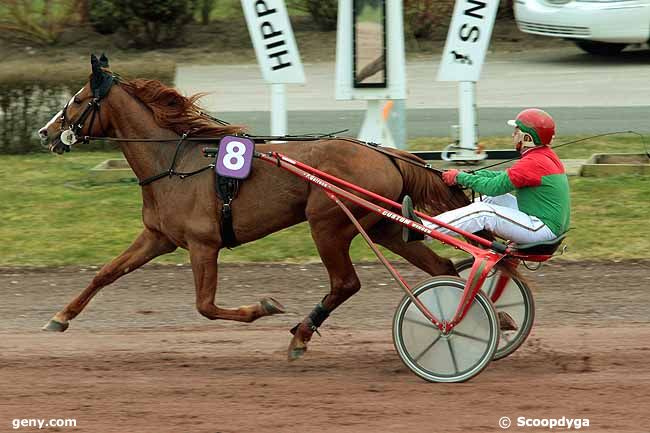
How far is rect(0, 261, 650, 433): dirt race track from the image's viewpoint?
5559mm

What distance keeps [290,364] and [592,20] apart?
417 inches

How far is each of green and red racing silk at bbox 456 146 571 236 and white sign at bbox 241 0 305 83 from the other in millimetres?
4552

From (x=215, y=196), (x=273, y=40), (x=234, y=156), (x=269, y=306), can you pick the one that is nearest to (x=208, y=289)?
(x=269, y=306)

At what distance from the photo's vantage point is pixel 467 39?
34.3 ft

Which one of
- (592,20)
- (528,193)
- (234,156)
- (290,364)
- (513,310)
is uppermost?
(234,156)

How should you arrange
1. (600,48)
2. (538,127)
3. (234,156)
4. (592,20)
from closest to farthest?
(538,127) < (234,156) < (592,20) < (600,48)

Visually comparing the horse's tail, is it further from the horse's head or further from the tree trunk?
the tree trunk

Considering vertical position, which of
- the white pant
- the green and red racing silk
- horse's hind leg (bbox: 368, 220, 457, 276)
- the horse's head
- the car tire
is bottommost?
the car tire

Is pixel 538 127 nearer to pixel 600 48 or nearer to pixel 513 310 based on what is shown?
pixel 513 310

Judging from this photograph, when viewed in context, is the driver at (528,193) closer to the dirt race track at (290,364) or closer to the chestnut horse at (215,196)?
the chestnut horse at (215,196)

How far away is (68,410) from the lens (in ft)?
18.8

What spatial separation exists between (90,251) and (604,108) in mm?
7370

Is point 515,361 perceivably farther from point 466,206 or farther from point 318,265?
point 318,265

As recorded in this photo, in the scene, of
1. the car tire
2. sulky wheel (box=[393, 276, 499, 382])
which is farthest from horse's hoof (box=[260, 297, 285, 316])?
the car tire
